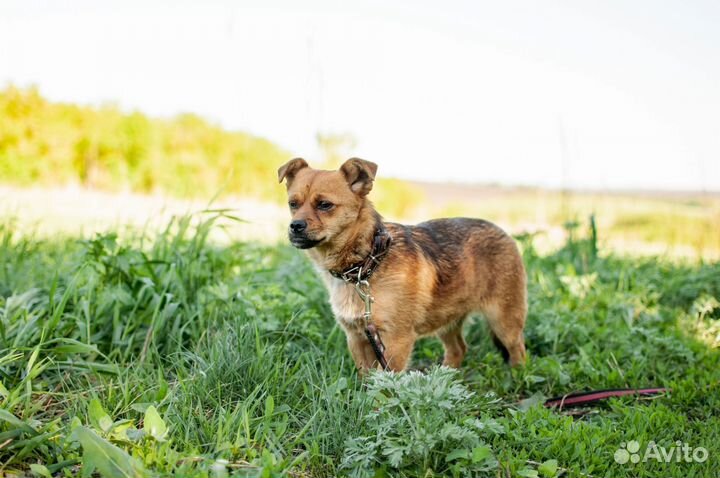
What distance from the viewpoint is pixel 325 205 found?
3.95 meters

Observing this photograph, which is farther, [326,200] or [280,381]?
[326,200]

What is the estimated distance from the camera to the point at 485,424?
2.74m

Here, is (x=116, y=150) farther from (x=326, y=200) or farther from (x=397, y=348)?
(x=397, y=348)

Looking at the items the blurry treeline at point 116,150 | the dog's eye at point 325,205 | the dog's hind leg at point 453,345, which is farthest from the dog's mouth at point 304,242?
the blurry treeline at point 116,150

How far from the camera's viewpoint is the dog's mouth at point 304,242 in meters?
3.78

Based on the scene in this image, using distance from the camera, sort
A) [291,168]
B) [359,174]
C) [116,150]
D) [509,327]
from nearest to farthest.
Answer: [359,174] < [291,168] < [509,327] < [116,150]

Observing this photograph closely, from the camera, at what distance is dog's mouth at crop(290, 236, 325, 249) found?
149 inches

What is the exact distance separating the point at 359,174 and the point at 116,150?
19.7 m

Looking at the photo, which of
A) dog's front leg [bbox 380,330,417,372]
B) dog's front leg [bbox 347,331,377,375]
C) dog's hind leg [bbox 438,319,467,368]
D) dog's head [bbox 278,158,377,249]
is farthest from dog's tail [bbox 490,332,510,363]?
dog's head [bbox 278,158,377,249]

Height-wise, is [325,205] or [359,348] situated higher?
[325,205]

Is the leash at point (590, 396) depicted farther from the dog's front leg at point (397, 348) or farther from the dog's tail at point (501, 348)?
the dog's front leg at point (397, 348)

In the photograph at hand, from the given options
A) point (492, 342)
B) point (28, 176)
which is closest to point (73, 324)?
point (492, 342)

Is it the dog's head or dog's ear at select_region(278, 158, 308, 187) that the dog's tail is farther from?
dog's ear at select_region(278, 158, 308, 187)

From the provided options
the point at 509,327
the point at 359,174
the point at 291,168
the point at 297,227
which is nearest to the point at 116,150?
the point at 291,168
